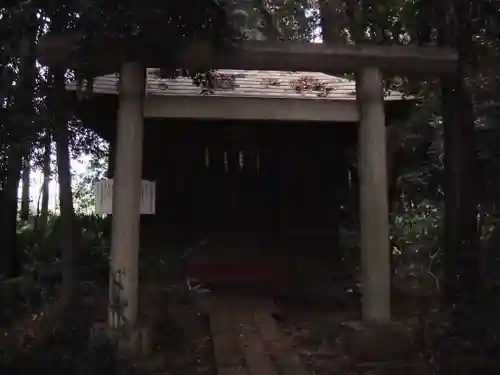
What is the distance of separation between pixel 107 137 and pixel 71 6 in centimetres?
566

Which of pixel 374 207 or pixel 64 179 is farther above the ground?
pixel 64 179

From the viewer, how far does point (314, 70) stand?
19.7 ft

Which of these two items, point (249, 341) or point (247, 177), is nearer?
point (249, 341)

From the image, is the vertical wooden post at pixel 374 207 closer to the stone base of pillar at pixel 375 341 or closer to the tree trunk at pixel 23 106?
the stone base of pillar at pixel 375 341

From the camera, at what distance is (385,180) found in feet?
20.2

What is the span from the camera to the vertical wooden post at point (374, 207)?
238 inches

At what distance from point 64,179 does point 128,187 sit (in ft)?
1.92

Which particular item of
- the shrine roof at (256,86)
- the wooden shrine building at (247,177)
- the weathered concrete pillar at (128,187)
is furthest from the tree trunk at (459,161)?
the wooden shrine building at (247,177)

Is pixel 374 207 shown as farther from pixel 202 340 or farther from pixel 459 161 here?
pixel 202 340

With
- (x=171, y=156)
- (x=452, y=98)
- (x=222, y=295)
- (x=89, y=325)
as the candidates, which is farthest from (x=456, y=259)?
(x=171, y=156)

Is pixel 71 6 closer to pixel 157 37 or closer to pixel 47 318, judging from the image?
pixel 157 37

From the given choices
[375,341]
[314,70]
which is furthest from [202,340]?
[314,70]

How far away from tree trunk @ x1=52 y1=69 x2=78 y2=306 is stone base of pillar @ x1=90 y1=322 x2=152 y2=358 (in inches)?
22.4

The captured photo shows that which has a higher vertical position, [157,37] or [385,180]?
[157,37]
